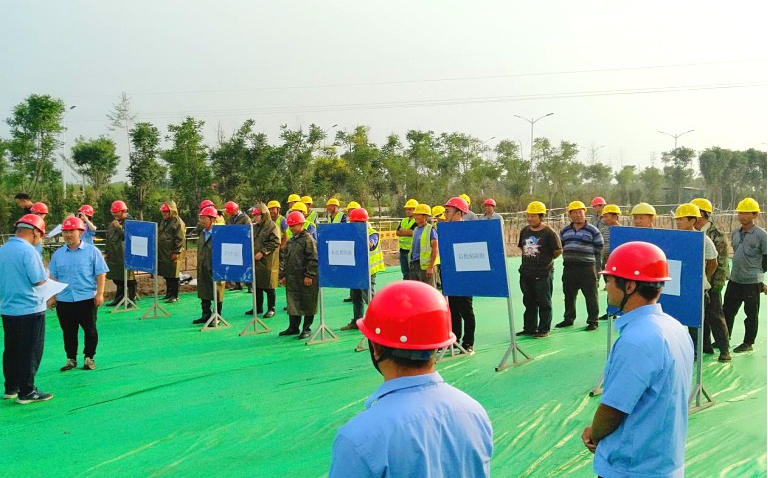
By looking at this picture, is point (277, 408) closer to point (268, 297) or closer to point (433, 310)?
point (433, 310)

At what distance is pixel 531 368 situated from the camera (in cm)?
736

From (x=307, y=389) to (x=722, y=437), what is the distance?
393 centimetres

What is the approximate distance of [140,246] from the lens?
11.9 m

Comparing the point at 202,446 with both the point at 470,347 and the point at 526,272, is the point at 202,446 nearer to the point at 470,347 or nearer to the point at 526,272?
the point at 470,347

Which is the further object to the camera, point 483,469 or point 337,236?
point 337,236

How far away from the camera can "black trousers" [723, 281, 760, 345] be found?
7.53 m

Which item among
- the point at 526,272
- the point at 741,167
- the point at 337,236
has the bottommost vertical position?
the point at 526,272

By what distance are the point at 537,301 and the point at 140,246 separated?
735 centimetres

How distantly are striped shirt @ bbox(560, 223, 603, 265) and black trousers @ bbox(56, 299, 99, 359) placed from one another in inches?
253

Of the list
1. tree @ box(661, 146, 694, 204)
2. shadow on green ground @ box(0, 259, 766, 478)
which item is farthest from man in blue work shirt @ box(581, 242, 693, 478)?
tree @ box(661, 146, 694, 204)

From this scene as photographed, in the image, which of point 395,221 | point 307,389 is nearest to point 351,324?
point 307,389

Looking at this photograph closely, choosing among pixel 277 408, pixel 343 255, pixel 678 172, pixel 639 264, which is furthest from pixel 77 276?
pixel 678 172

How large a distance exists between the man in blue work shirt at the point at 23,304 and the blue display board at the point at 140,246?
507cm

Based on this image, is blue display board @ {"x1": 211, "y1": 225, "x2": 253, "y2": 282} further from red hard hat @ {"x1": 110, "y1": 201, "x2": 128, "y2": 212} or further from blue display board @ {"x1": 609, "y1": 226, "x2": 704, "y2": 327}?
blue display board @ {"x1": 609, "y1": 226, "x2": 704, "y2": 327}
